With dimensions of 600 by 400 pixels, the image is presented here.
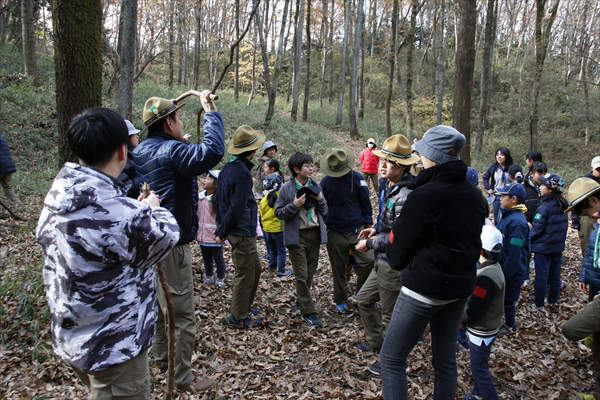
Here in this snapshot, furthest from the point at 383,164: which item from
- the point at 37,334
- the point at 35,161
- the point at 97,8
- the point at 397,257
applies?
the point at 35,161

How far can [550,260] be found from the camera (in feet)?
19.3

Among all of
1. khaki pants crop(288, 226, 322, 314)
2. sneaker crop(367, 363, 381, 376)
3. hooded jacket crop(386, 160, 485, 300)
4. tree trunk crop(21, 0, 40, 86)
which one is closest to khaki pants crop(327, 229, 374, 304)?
khaki pants crop(288, 226, 322, 314)

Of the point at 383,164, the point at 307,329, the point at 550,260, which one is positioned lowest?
the point at 307,329

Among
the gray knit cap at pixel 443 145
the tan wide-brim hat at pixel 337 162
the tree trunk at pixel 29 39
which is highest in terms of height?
the tree trunk at pixel 29 39

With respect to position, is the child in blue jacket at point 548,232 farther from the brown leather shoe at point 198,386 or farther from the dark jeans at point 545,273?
the brown leather shoe at point 198,386

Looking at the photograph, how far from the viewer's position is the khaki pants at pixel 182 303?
11.1 feet

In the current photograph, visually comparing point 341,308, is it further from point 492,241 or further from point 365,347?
point 492,241

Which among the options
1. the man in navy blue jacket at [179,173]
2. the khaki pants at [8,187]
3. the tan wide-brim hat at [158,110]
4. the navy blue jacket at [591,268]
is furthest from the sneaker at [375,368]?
the khaki pants at [8,187]

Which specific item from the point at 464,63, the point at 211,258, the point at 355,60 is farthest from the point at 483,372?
the point at 355,60

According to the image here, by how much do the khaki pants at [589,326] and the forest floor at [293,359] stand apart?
747 mm

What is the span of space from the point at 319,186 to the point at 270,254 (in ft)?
8.18

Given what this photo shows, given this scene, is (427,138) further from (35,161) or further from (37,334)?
(35,161)

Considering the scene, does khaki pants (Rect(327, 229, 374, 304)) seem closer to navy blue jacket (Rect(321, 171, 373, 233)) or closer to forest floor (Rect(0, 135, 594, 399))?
navy blue jacket (Rect(321, 171, 373, 233))

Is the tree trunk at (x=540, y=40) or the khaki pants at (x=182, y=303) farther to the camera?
the tree trunk at (x=540, y=40)
